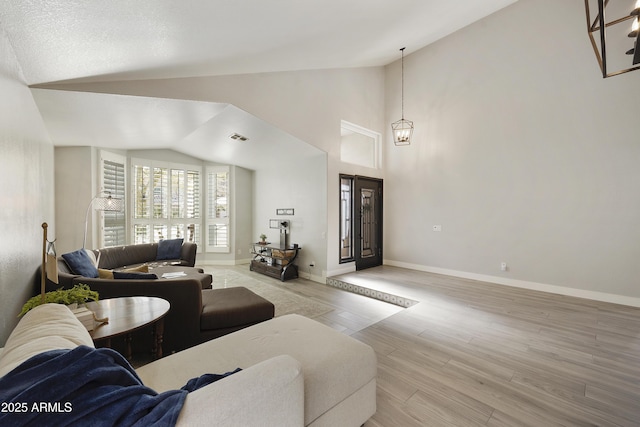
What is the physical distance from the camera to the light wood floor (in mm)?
1716

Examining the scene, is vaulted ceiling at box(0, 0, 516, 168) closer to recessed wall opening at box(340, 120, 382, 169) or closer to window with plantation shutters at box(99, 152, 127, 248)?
window with plantation shutters at box(99, 152, 127, 248)

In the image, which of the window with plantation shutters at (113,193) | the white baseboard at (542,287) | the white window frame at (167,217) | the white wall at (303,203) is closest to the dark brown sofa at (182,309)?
the white wall at (303,203)

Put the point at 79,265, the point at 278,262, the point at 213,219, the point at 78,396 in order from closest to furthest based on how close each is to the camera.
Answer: the point at 78,396
the point at 79,265
the point at 278,262
the point at 213,219

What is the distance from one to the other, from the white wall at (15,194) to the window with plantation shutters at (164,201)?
3.56 metres

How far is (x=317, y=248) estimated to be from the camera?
5.29m

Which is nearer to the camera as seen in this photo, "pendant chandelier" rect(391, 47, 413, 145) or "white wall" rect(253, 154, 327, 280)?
"white wall" rect(253, 154, 327, 280)

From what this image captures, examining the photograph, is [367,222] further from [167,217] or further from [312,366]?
[167,217]

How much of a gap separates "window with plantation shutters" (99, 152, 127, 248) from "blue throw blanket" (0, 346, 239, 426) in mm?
5720

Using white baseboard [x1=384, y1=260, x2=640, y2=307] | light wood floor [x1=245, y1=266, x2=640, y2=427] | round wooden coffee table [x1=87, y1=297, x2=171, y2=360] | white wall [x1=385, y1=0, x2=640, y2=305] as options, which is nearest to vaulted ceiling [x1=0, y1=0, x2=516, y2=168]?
white wall [x1=385, y1=0, x2=640, y2=305]

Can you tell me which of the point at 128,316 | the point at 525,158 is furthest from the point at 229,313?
the point at 525,158

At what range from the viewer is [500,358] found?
7.64 feet

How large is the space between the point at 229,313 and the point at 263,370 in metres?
1.68

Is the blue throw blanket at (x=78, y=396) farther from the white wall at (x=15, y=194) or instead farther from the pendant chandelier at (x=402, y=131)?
the pendant chandelier at (x=402, y=131)

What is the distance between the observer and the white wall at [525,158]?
371 centimetres
